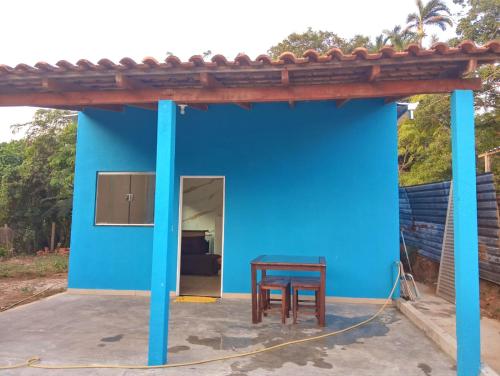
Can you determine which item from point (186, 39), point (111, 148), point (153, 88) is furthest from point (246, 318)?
point (186, 39)

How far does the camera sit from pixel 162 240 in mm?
3496

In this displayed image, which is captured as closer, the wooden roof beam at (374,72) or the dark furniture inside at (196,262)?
the wooden roof beam at (374,72)

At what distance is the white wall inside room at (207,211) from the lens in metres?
9.73

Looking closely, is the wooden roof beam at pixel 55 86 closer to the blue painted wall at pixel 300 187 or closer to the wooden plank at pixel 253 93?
the wooden plank at pixel 253 93

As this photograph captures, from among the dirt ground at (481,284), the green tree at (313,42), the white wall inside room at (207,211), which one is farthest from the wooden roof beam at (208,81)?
the green tree at (313,42)

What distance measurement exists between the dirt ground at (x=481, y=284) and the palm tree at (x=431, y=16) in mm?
18025

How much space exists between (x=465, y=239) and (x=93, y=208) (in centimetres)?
562

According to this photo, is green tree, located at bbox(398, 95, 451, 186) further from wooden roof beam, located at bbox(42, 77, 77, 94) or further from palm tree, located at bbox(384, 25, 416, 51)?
wooden roof beam, located at bbox(42, 77, 77, 94)

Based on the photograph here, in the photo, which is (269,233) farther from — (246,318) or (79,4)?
(79,4)

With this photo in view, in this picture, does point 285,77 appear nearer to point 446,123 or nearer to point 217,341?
point 217,341

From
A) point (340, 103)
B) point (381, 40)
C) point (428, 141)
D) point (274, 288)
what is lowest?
point (274, 288)

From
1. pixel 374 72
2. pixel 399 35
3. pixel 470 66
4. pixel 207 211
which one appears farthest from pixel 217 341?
pixel 399 35

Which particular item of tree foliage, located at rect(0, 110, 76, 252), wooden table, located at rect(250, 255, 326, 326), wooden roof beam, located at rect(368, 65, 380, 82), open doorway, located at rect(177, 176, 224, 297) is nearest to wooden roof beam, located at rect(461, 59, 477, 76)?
wooden roof beam, located at rect(368, 65, 380, 82)

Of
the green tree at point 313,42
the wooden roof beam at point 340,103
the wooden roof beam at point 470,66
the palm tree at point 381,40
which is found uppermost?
the palm tree at point 381,40
